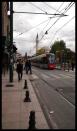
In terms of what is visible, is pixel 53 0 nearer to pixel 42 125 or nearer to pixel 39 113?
pixel 42 125

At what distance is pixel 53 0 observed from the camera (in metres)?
7.18

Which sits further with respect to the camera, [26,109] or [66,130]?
[26,109]

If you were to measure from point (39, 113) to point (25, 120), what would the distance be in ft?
5.66

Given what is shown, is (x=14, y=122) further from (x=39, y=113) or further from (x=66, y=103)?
(x=66, y=103)

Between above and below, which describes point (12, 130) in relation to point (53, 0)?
below

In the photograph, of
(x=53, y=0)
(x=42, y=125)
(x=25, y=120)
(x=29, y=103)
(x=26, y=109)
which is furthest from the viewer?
(x=29, y=103)

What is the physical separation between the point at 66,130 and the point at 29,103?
571 centimetres

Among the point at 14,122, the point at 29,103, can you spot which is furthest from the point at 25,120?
the point at 29,103

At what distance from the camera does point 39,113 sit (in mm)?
13055

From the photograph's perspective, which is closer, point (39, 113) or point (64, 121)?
point (64, 121)

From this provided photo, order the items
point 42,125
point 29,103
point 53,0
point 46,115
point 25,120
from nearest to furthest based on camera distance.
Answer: point 53,0 → point 42,125 → point 25,120 → point 46,115 → point 29,103

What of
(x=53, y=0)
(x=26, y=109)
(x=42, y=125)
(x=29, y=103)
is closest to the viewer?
(x=53, y=0)

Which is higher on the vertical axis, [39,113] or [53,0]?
[53,0]

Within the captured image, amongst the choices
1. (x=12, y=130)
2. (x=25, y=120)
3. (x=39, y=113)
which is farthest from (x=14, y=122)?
(x=39, y=113)
